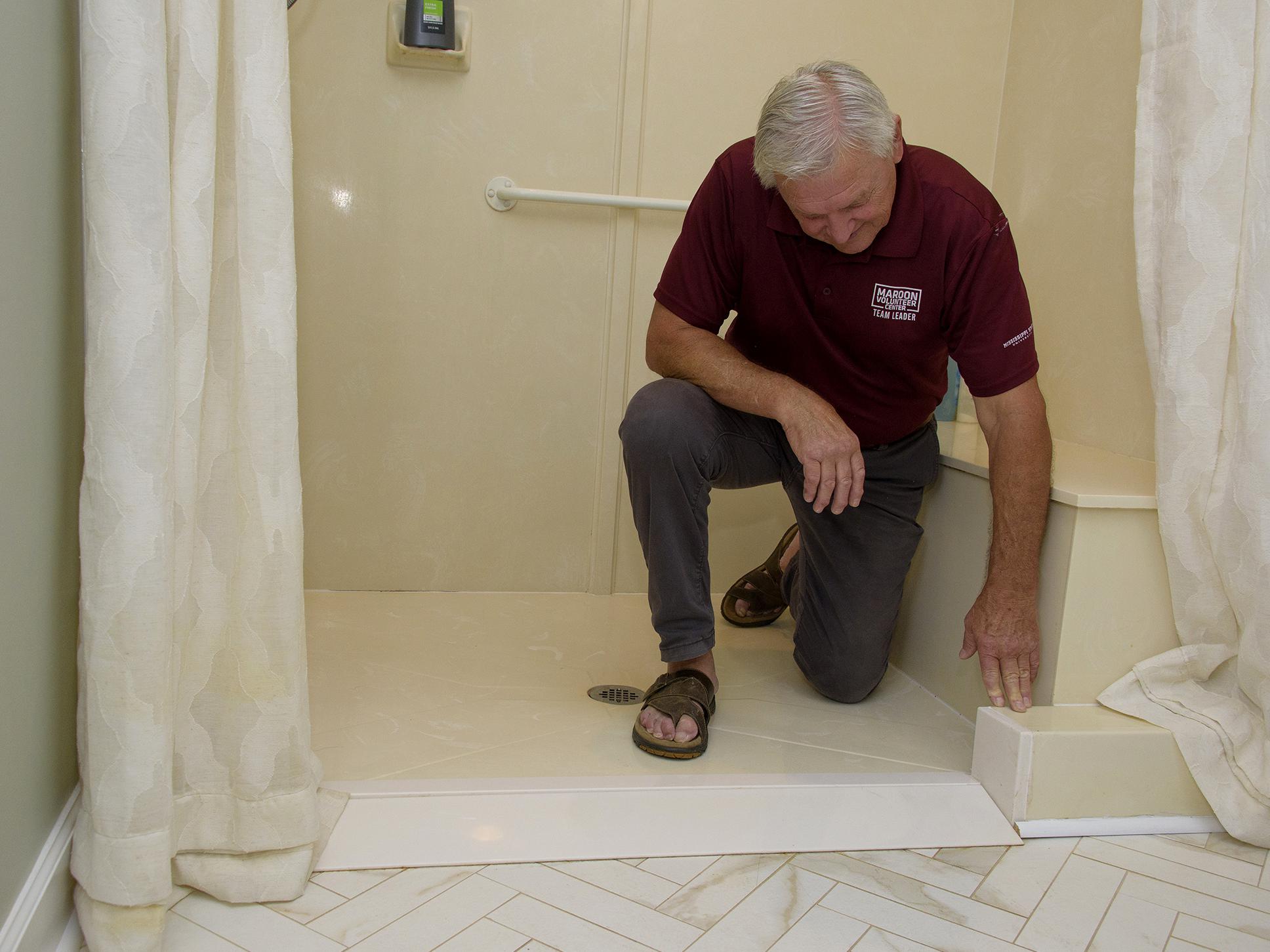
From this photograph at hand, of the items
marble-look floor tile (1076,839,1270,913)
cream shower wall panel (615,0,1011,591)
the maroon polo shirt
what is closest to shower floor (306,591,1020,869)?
marble-look floor tile (1076,839,1270,913)

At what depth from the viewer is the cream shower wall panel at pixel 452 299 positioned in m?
1.94

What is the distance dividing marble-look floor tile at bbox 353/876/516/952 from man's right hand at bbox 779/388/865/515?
596 mm

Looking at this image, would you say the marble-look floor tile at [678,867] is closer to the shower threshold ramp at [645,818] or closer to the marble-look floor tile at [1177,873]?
the shower threshold ramp at [645,818]

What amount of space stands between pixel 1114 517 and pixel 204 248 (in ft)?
3.53

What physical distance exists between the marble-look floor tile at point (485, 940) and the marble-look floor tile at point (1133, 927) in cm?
54

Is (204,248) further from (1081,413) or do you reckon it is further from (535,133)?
(1081,413)

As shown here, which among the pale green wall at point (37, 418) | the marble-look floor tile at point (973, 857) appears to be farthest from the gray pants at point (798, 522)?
the pale green wall at point (37, 418)

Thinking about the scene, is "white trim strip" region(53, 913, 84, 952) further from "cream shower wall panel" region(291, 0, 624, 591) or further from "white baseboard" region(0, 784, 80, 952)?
"cream shower wall panel" region(291, 0, 624, 591)

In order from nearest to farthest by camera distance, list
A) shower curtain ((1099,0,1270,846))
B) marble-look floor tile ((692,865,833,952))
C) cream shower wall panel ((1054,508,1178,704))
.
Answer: marble-look floor tile ((692,865,833,952)) < shower curtain ((1099,0,1270,846)) < cream shower wall panel ((1054,508,1178,704))

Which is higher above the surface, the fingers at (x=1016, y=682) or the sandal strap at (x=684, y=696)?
the fingers at (x=1016, y=682)

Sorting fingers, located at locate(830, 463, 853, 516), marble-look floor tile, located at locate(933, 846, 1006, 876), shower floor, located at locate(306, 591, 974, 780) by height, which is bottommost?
shower floor, located at locate(306, 591, 974, 780)

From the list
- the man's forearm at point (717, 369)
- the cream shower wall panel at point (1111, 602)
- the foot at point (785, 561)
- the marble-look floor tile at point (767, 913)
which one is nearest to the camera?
the marble-look floor tile at point (767, 913)

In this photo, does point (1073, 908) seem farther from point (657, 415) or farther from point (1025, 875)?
point (657, 415)

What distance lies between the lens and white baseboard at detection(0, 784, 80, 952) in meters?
0.80
